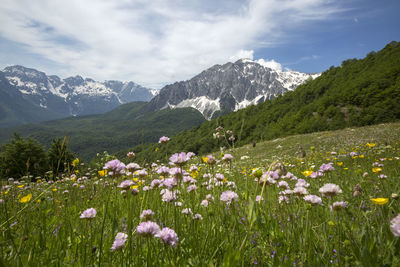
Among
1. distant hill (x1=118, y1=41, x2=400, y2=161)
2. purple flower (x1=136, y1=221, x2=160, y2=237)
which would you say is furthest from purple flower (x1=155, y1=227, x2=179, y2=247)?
distant hill (x1=118, y1=41, x2=400, y2=161)

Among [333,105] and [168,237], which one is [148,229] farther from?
[333,105]

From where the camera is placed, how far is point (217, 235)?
6.67ft

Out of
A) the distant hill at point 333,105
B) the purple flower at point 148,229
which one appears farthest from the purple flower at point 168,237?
the distant hill at point 333,105

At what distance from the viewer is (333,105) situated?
36.0 metres

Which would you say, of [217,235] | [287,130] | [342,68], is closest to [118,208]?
[217,235]

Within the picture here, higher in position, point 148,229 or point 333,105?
point 333,105

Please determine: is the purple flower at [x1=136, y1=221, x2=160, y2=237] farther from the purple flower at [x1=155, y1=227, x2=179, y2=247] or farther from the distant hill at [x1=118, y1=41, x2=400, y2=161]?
the distant hill at [x1=118, y1=41, x2=400, y2=161]

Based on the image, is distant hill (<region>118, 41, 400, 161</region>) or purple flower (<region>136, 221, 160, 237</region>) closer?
purple flower (<region>136, 221, 160, 237</region>)

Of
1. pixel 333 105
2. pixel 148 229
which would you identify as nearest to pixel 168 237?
pixel 148 229

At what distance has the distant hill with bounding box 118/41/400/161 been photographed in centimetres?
→ 2642

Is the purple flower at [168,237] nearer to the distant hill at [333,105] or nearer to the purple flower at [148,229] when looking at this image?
the purple flower at [148,229]

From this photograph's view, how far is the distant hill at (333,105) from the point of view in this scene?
26.4 meters

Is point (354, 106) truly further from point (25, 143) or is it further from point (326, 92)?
point (25, 143)

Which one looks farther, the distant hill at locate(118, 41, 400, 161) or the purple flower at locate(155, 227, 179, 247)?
the distant hill at locate(118, 41, 400, 161)
